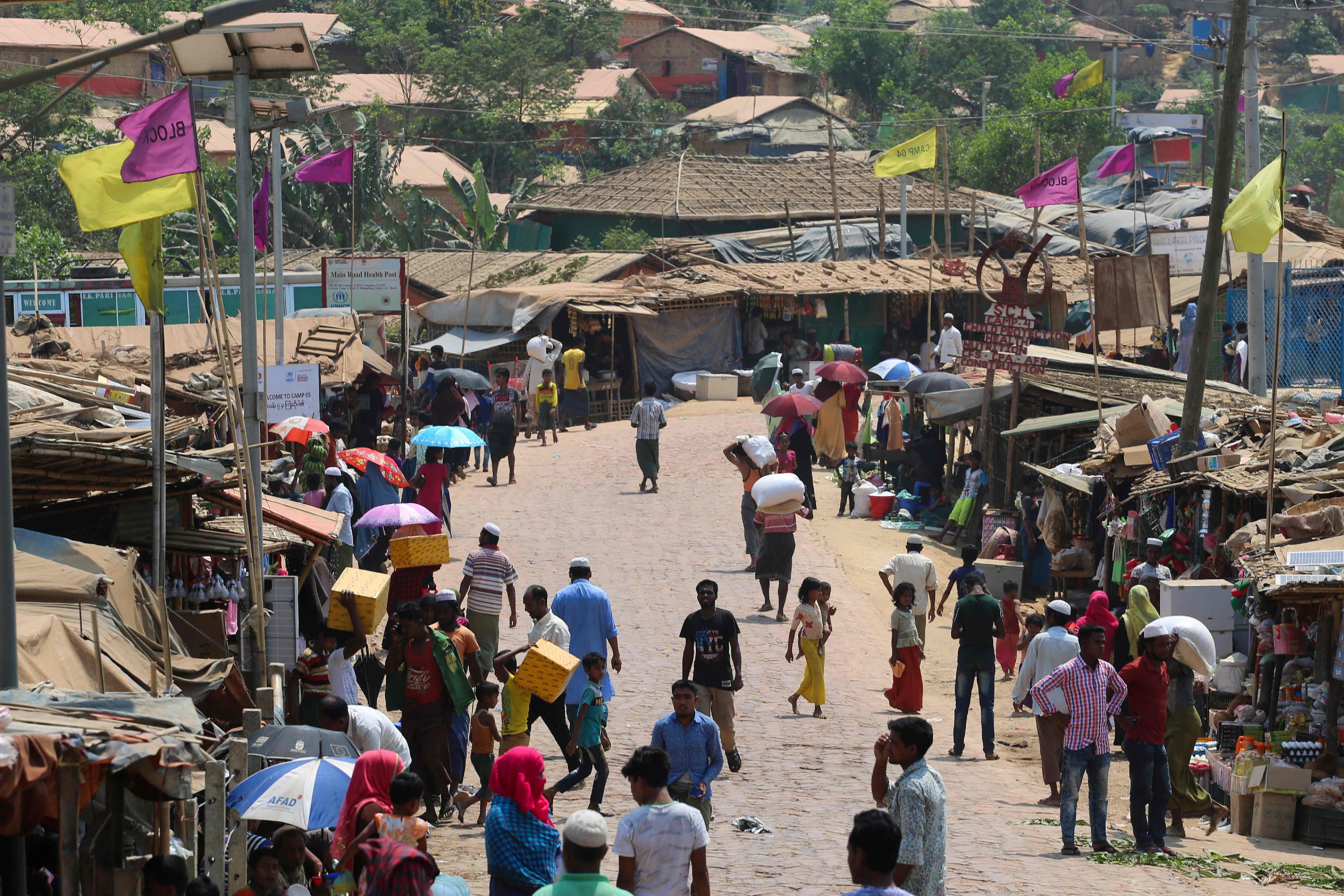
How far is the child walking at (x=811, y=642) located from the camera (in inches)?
511

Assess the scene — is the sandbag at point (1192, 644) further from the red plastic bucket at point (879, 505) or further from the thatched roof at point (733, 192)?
the thatched roof at point (733, 192)

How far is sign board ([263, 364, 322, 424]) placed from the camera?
1741 centimetres

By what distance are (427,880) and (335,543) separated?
7.50 m

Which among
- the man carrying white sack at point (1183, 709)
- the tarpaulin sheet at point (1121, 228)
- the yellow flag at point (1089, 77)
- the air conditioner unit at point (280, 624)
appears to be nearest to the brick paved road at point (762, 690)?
the man carrying white sack at point (1183, 709)

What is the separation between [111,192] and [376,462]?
22.1ft

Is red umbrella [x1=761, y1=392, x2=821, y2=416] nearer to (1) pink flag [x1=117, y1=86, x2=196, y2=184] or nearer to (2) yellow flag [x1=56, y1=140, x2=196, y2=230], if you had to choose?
(1) pink flag [x1=117, y1=86, x2=196, y2=184]

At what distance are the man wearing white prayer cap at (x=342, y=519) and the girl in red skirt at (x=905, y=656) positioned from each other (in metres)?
4.87

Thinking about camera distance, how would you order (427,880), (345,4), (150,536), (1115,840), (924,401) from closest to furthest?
(427,880) < (1115,840) < (150,536) < (924,401) < (345,4)

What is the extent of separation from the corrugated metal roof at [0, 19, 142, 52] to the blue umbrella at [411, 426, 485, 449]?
46513mm

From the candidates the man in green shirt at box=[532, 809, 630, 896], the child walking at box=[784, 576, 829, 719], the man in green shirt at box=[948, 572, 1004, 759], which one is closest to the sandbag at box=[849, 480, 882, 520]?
the child walking at box=[784, 576, 829, 719]

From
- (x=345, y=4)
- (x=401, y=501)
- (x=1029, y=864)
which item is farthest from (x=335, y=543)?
(x=345, y=4)

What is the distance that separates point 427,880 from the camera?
6.38 m

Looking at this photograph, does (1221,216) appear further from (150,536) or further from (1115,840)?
(150,536)

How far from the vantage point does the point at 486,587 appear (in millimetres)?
12984
